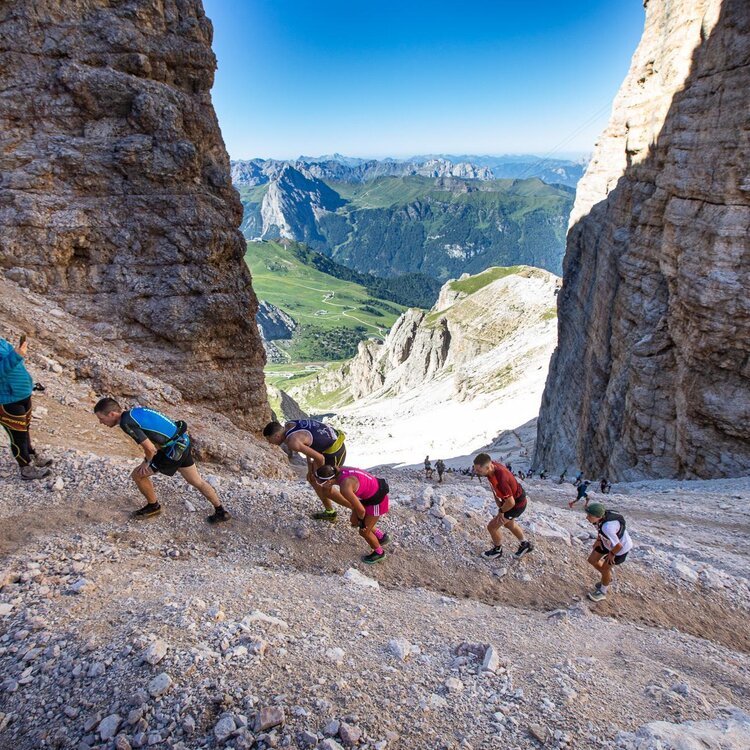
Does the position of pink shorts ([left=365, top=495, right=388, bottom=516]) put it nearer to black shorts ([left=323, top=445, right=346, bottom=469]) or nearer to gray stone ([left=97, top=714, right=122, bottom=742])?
black shorts ([left=323, top=445, right=346, bottom=469])

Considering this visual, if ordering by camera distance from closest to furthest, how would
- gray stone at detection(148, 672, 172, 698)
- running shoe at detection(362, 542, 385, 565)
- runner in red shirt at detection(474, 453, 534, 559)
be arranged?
gray stone at detection(148, 672, 172, 698) → running shoe at detection(362, 542, 385, 565) → runner in red shirt at detection(474, 453, 534, 559)

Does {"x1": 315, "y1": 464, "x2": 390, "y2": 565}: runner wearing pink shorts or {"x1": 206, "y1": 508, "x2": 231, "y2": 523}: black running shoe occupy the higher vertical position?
{"x1": 315, "y1": 464, "x2": 390, "y2": 565}: runner wearing pink shorts

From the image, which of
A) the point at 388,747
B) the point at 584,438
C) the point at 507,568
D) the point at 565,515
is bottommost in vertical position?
the point at 584,438

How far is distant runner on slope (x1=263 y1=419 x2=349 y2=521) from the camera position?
26.4 feet

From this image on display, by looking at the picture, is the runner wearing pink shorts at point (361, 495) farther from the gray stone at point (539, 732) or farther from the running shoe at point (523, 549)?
the gray stone at point (539, 732)

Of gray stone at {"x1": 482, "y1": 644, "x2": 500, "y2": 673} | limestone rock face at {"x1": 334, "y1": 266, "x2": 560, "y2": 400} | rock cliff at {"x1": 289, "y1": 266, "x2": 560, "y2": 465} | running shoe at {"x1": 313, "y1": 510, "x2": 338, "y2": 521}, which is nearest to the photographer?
gray stone at {"x1": 482, "y1": 644, "x2": 500, "y2": 673}

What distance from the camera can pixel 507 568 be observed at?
9.36 m

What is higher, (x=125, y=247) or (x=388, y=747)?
(x=125, y=247)

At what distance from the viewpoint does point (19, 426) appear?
29.1ft

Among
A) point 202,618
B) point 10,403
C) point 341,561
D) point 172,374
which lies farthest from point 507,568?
point 172,374

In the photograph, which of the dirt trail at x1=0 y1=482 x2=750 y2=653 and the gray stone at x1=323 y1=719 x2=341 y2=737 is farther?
the dirt trail at x1=0 y1=482 x2=750 y2=653

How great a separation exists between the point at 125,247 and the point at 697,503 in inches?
880

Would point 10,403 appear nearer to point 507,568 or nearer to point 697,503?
point 507,568

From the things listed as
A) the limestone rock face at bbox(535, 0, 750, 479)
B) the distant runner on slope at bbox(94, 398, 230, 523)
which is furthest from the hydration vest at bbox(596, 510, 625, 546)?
the limestone rock face at bbox(535, 0, 750, 479)
